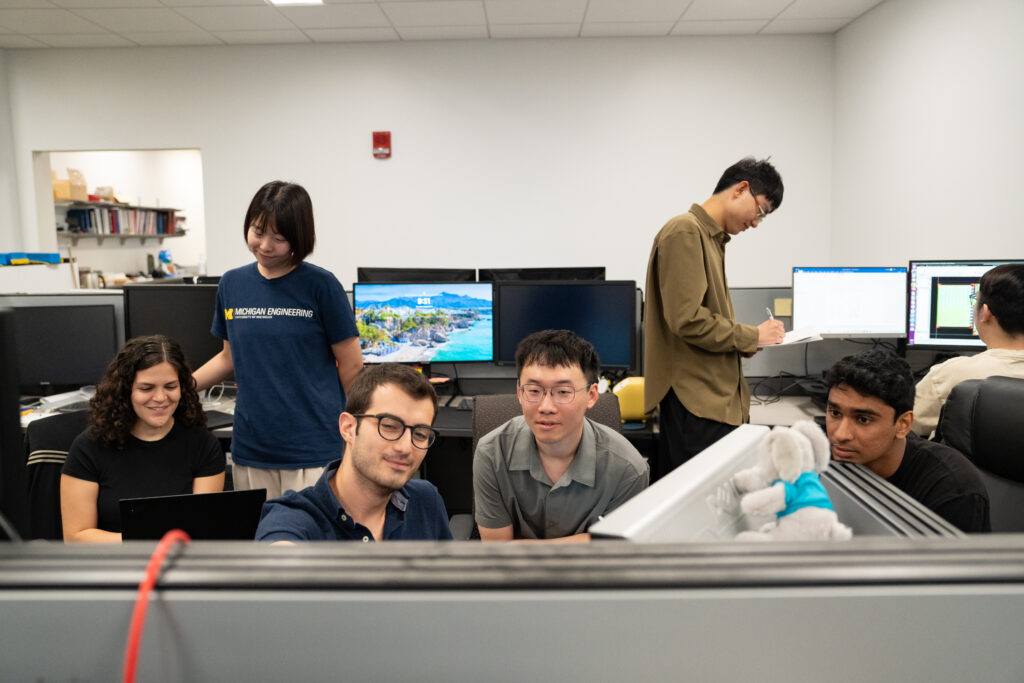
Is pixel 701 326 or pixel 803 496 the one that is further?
pixel 701 326

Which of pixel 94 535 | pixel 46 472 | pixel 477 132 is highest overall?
pixel 477 132

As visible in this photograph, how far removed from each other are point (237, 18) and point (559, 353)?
389 cm

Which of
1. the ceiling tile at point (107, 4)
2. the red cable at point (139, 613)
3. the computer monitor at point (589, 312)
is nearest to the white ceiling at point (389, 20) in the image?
the ceiling tile at point (107, 4)

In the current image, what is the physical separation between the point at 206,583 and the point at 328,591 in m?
0.09

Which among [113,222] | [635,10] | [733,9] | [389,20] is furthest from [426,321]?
[113,222]

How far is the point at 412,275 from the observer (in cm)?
301

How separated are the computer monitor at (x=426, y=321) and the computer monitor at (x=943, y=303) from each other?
1.78 meters

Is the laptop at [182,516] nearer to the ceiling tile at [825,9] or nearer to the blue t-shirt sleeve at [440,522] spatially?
the blue t-shirt sleeve at [440,522]

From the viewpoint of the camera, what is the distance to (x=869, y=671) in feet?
1.61

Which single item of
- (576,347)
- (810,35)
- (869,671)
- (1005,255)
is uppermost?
(810,35)

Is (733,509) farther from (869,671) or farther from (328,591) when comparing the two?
(328,591)

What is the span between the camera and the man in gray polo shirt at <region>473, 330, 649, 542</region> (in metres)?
1.49

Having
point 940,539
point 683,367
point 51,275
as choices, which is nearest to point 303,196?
point 683,367

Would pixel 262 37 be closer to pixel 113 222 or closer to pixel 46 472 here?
pixel 113 222
